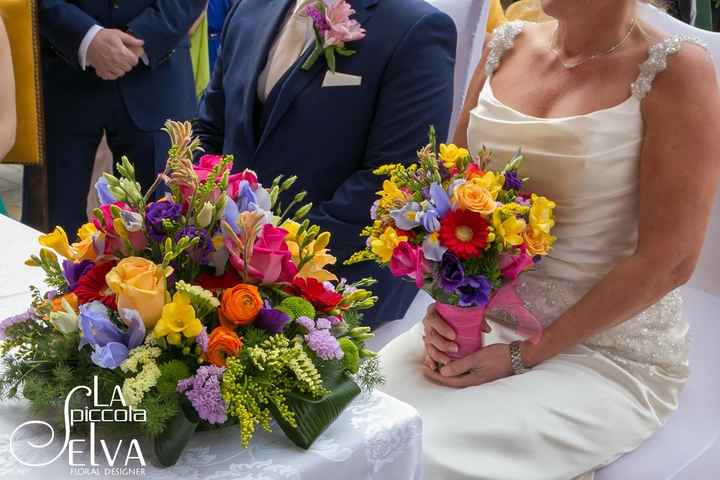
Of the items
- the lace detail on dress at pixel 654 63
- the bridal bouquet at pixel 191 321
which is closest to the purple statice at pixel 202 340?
the bridal bouquet at pixel 191 321

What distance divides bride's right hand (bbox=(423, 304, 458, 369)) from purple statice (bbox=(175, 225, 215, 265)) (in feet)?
2.78

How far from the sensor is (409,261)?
74.5 inches

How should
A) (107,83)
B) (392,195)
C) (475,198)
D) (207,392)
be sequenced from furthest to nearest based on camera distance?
(107,83)
(392,195)
(475,198)
(207,392)

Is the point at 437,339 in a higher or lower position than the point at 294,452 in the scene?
lower

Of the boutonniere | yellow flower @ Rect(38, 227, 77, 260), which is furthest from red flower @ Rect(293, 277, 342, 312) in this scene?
the boutonniere

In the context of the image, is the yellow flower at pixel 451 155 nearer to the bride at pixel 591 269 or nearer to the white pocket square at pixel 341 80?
the bride at pixel 591 269

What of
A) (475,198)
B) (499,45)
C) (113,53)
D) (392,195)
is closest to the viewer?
(475,198)

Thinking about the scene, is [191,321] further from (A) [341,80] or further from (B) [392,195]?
(A) [341,80]

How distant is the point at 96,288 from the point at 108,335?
0.11 m

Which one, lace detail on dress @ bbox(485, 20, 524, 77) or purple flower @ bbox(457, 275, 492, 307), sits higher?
lace detail on dress @ bbox(485, 20, 524, 77)

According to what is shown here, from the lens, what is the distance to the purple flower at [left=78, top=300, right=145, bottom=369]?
49.4 inches

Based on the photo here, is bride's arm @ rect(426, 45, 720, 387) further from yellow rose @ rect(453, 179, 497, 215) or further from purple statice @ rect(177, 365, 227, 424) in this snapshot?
purple statice @ rect(177, 365, 227, 424)

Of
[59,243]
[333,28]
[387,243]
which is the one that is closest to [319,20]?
[333,28]

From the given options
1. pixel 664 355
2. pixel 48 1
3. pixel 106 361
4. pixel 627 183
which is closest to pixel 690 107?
pixel 627 183
